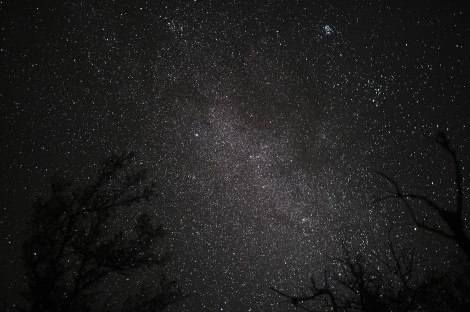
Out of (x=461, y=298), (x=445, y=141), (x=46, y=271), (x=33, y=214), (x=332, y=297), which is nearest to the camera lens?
(x=445, y=141)

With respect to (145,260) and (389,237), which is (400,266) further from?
(145,260)

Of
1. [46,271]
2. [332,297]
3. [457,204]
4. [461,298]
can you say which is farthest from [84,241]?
[461,298]

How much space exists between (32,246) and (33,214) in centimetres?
71

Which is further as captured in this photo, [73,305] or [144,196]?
[144,196]

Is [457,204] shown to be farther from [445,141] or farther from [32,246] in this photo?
[32,246]

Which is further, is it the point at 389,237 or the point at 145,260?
the point at 145,260

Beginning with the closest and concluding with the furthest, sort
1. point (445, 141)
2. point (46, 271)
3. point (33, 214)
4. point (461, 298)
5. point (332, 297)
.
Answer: point (445, 141) < point (332, 297) < point (46, 271) < point (33, 214) < point (461, 298)

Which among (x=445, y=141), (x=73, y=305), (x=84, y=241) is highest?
(x=84, y=241)

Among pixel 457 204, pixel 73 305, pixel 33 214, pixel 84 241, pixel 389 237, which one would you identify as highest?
pixel 33 214

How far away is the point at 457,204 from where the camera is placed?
2053 mm

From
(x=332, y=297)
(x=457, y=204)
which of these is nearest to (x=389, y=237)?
(x=332, y=297)

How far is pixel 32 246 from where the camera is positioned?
6.57 m

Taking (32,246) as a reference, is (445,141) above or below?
below

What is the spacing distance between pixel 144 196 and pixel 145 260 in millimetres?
1473
